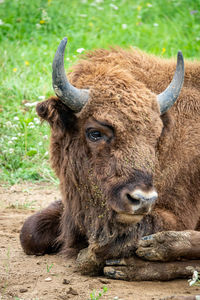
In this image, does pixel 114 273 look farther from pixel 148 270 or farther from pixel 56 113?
pixel 56 113

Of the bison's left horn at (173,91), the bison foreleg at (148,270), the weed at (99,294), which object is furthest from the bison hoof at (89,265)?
the bison's left horn at (173,91)

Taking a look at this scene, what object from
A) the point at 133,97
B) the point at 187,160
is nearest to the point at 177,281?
the point at 187,160

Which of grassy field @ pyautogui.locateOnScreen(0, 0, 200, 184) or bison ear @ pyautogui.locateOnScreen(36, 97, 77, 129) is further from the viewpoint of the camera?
grassy field @ pyautogui.locateOnScreen(0, 0, 200, 184)

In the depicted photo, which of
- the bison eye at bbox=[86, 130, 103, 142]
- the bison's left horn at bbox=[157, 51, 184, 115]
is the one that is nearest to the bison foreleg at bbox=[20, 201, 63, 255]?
the bison eye at bbox=[86, 130, 103, 142]

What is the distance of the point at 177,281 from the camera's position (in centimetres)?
462

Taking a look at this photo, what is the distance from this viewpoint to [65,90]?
459 cm

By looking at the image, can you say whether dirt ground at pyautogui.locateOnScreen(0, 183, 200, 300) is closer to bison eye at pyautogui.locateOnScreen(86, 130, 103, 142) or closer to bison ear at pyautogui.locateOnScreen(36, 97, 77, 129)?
bison eye at pyautogui.locateOnScreen(86, 130, 103, 142)

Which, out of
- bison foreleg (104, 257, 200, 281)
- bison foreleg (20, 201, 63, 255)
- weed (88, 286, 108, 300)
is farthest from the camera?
bison foreleg (20, 201, 63, 255)

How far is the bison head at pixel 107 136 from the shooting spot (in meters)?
4.36

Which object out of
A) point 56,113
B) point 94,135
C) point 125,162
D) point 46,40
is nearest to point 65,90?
point 56,113

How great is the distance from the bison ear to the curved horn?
4.6 inches

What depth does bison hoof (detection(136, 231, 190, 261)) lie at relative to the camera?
4484mm

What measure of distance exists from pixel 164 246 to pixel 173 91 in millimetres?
1429

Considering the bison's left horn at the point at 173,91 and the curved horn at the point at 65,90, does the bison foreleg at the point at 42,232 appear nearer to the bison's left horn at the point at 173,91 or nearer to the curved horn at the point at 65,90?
the curved horn at the point at 65,90
